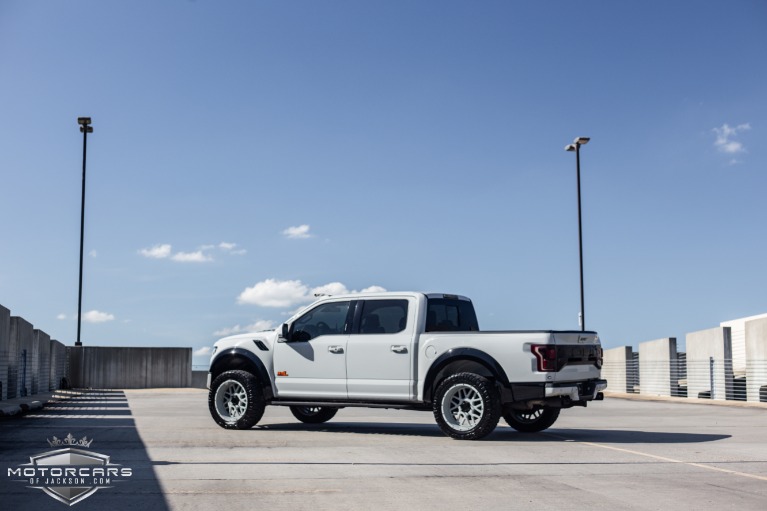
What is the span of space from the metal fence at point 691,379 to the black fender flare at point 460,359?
17.0 metres

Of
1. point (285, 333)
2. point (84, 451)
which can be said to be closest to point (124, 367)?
point (285, 333)

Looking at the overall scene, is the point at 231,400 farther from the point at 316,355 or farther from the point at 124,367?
the point at 124,367

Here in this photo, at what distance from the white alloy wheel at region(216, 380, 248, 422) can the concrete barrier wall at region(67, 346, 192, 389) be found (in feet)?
80.2

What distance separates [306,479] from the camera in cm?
859

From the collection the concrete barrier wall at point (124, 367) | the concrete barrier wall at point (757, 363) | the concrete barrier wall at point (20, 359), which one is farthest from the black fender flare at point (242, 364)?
the concrete barrier wall at point (124, 367)

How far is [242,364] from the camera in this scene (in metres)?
14.6

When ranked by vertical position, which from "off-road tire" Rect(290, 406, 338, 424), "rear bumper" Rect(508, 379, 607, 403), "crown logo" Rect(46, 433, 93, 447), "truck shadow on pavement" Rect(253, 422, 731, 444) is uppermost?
"rear bumper" Rect(508, 379, 607, 403)

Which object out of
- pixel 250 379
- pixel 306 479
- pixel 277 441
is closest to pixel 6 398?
pixel 250 379

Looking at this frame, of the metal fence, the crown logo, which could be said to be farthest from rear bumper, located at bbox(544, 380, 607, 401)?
the metal fence

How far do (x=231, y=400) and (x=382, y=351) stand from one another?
2.74 meters

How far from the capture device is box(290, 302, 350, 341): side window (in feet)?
45.7

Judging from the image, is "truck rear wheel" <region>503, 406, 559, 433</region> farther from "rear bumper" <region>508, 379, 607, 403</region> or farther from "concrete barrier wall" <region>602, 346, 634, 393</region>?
"concrete barrier wall" <region>602, 346, 634, 393</region>

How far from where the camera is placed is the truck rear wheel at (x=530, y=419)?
14094 mm

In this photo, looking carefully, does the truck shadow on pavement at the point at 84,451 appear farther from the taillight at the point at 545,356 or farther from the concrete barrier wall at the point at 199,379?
the concrete barrier wall at the point at 199,379
